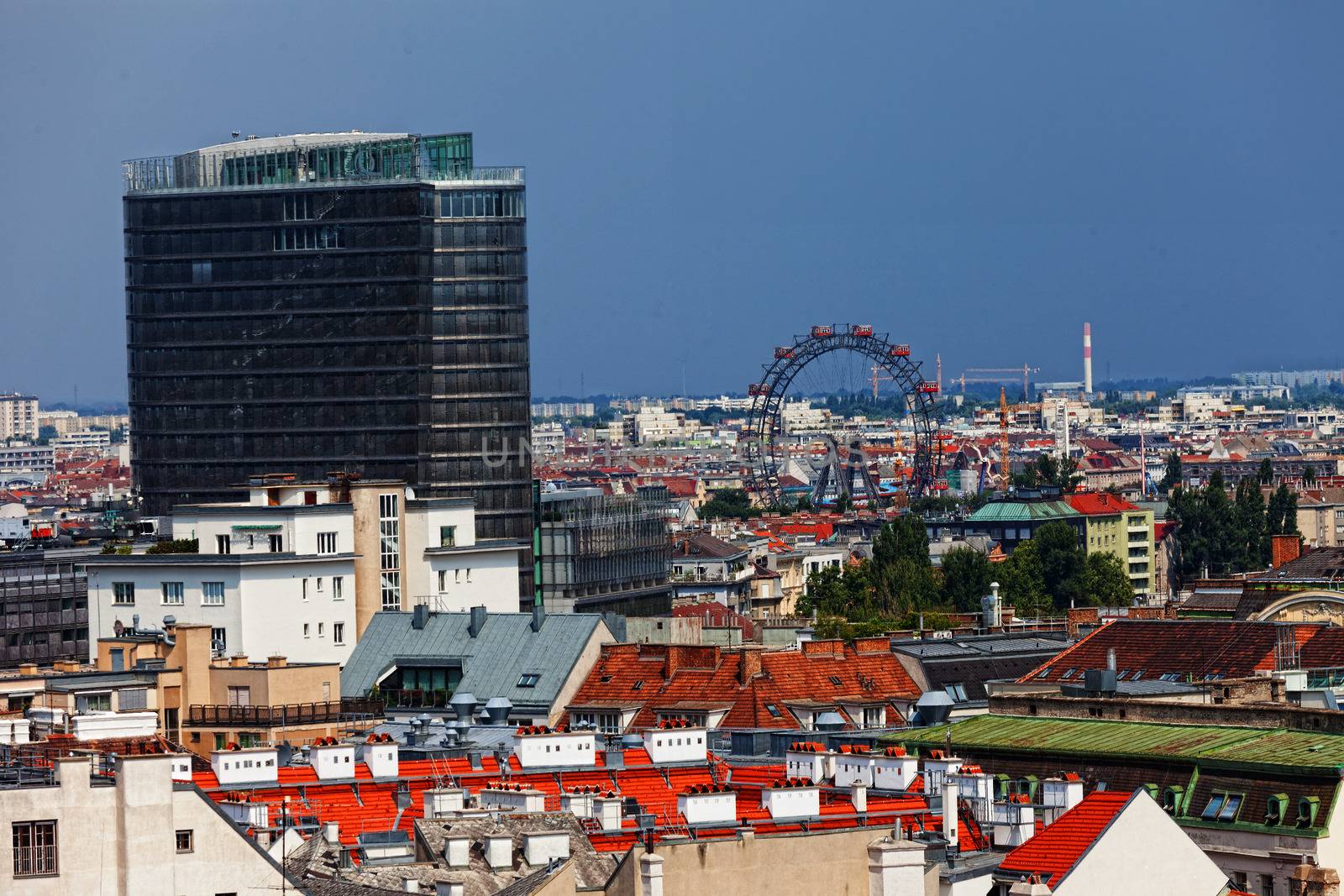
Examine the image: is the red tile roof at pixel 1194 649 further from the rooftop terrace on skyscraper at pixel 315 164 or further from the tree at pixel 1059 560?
the tree at pixel 1059 560

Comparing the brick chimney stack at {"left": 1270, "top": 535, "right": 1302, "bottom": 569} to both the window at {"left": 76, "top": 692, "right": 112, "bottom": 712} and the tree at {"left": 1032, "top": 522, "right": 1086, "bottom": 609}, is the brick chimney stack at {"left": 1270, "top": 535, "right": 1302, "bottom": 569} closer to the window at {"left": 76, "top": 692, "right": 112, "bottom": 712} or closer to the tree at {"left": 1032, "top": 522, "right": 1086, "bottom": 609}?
the tree at {"left": 1032, "top": 522, "right": 1086, "bottom": 609}

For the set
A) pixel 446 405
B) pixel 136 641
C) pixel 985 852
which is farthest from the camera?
pixel 446 405

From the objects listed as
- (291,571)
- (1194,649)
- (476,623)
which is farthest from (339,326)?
(1194,649)

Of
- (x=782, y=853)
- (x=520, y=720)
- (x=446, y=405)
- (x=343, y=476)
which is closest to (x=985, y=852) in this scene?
(x=782, y=853)

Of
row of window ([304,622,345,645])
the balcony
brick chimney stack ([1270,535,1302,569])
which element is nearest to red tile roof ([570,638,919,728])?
the balcony

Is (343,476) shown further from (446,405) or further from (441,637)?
(446,405)

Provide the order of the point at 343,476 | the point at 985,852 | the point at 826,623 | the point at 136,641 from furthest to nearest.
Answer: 1. the point at 826,623
2. the point at 343,476
3. the point at 136,641
4. the point at 985,852

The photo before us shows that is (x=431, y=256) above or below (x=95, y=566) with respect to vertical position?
above
